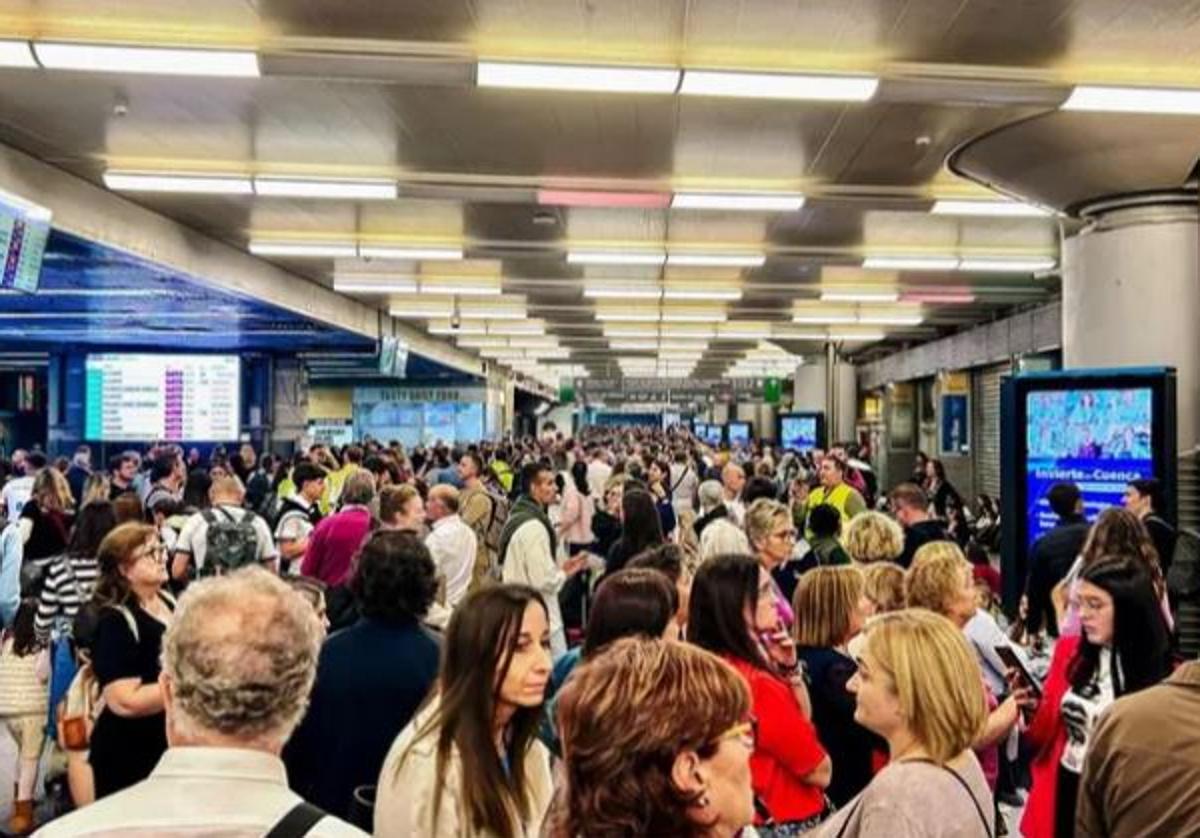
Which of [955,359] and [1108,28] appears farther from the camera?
[955,359]

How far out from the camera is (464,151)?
27.2ft

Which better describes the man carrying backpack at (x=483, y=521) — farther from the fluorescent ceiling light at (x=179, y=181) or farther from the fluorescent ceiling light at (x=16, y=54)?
the fluorescent ceiling light at (x=16, y=54)

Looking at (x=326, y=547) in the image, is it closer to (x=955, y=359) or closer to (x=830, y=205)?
(x=830, y=205)

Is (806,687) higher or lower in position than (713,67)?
lower

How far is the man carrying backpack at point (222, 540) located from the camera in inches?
216

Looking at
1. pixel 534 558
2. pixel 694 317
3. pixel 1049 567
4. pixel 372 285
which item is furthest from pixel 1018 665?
pixel 694 317

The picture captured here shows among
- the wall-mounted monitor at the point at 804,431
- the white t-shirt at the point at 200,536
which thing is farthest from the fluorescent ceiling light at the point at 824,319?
the white t-shirt at the point at 200,536

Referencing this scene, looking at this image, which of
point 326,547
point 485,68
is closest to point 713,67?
point 485,68

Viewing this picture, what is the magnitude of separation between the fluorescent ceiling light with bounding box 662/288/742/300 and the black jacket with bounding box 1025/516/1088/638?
953 cm

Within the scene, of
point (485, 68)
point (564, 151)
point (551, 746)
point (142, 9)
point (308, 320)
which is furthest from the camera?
point (308, 320)

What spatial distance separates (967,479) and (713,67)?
16.3 meters

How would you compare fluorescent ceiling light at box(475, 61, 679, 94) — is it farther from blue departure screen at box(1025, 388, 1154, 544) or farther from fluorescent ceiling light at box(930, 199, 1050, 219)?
fluorescent ceiling light at box(930, 199, 1050, 219)

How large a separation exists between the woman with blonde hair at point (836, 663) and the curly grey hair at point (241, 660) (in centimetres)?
207

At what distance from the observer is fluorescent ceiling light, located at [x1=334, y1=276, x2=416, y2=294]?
15.1 meters
